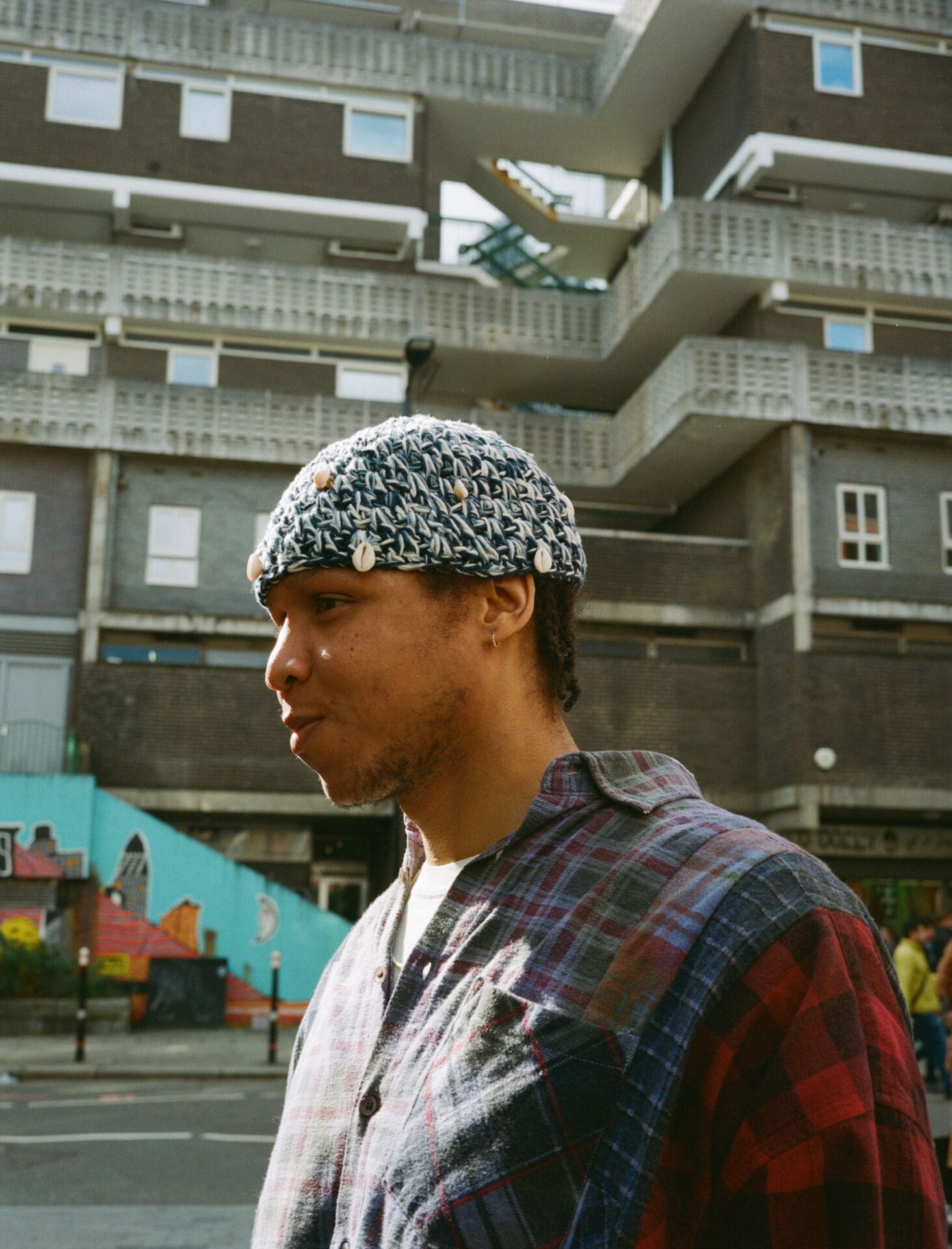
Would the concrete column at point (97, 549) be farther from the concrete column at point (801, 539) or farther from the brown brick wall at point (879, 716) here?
the brown brick wall at point (879, 716)

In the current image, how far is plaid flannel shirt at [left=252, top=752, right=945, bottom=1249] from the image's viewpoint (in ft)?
4.04

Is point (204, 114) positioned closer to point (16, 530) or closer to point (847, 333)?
point (16, 530)

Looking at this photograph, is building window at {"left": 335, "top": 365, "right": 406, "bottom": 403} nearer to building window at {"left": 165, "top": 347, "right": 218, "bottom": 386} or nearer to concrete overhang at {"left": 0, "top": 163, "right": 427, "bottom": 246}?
building window at {"left": 165, "top": 347, "right": 218, "bottom": 386}

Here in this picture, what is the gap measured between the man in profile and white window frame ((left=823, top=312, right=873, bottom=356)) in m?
25.1

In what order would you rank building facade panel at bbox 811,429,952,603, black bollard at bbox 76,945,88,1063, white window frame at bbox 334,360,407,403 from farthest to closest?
1. white window frame at bbox 334,360,407,403
2. building facade panel at bbox 811,429,952,603
3. black bollard at bbox 76,945,88,1063

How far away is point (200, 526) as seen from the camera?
81.9 ft

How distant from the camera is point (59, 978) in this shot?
2100 cm

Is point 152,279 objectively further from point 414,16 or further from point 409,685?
point 409,685

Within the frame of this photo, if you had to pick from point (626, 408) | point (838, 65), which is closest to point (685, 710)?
point (626, 408)

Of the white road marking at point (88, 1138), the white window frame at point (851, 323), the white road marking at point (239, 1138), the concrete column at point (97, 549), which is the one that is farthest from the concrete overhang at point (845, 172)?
the white road marking at point (88, 1138)

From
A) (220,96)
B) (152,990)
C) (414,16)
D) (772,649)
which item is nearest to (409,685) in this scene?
(152,990)

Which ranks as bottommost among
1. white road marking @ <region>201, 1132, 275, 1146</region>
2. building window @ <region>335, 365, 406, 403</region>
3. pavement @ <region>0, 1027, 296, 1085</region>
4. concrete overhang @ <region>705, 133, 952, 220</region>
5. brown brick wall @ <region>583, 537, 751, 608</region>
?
pavement @ <region>0, 1027, 296, 1085</region>

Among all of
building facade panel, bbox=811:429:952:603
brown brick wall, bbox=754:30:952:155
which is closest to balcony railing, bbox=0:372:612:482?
building facade panel, bbox=811:429:952:603

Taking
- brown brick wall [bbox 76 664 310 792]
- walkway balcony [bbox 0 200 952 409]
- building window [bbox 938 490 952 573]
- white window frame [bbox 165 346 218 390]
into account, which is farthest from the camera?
white window frame [bbox 165 346 218 390]
